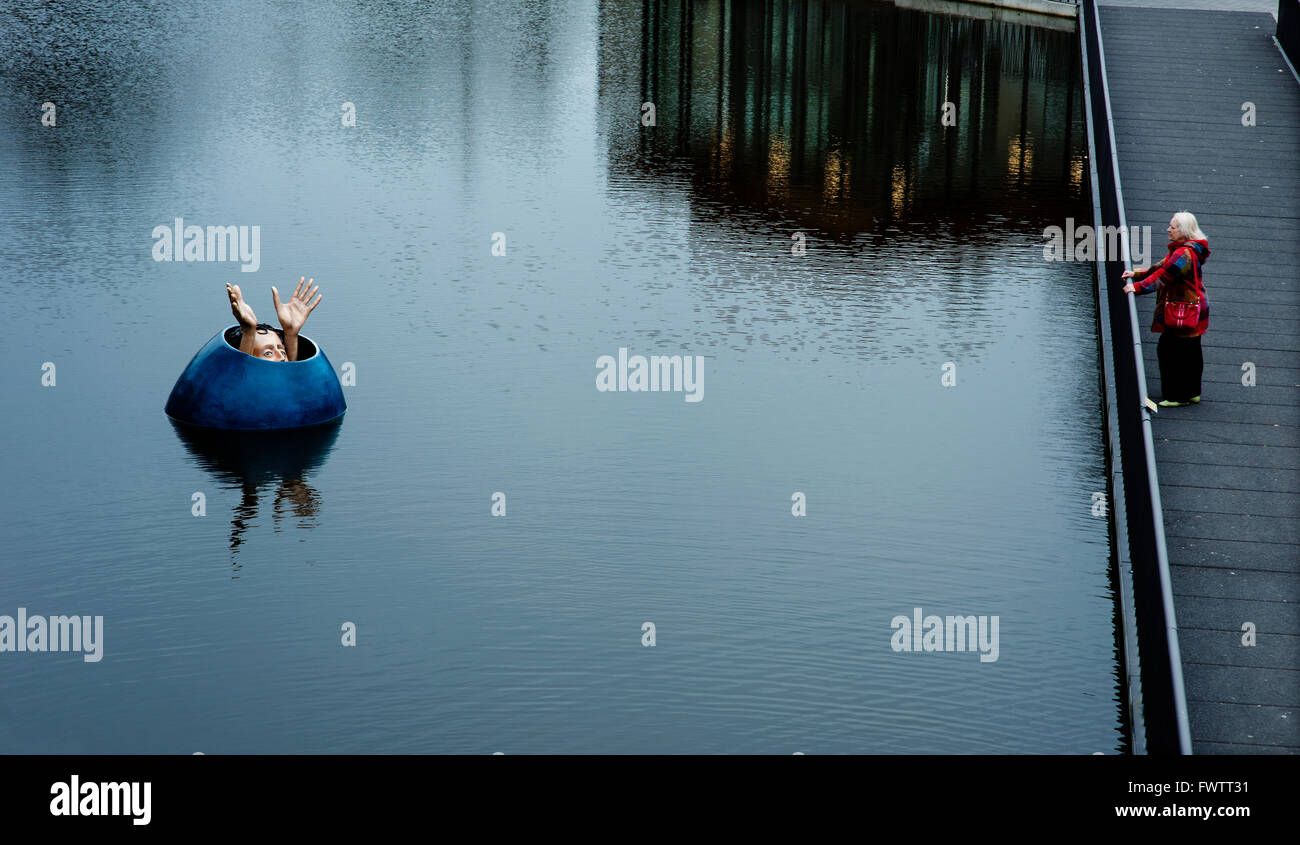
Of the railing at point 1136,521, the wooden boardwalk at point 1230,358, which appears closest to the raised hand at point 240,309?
the railing at point 1136,521

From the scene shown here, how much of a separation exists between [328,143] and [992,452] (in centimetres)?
1795

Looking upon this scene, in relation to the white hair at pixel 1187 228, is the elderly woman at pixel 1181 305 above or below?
below

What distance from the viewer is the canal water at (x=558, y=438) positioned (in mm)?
12594

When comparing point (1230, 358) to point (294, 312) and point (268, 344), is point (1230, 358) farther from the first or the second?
point (268, 344)

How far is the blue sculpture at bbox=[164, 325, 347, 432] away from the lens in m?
17.4

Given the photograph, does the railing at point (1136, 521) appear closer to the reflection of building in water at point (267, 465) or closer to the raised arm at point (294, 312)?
the reflection of building in water at point (267, 465)

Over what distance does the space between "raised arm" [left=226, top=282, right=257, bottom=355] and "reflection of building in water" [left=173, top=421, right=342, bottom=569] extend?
0.96 meters

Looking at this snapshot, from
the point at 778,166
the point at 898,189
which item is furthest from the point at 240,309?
the point at 778,166

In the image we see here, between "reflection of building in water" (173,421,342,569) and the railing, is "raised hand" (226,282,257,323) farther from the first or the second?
the railing

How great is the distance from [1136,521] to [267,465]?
898 centimetres

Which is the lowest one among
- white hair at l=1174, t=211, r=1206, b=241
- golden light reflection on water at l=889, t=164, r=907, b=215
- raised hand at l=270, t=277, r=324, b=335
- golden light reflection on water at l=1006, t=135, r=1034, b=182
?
raised hand at l=270, t=277, r=324, b=335

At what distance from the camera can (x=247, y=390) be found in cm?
1741

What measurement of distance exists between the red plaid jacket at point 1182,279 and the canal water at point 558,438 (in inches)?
106

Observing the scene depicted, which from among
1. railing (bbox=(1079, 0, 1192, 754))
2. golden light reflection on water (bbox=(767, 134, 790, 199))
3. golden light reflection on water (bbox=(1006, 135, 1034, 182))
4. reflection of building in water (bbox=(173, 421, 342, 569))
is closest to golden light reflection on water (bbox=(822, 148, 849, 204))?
golden light reflection on water (bbox=(767, 134, 790, 199))
